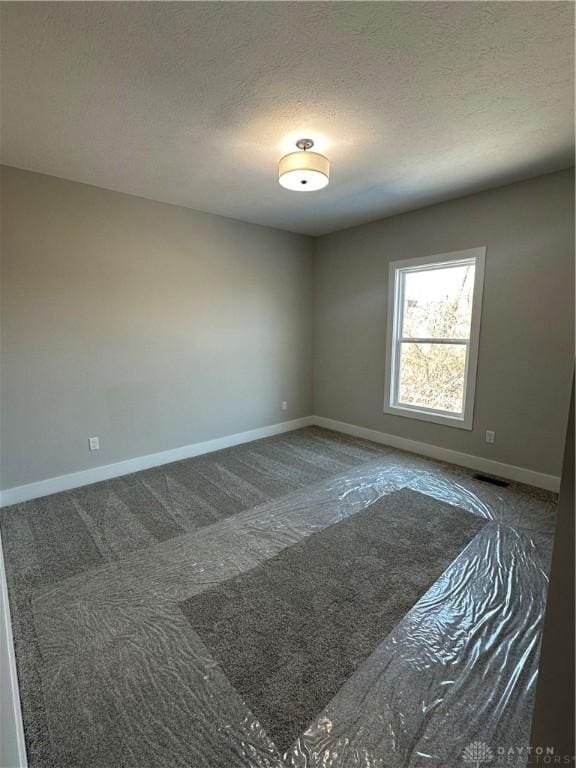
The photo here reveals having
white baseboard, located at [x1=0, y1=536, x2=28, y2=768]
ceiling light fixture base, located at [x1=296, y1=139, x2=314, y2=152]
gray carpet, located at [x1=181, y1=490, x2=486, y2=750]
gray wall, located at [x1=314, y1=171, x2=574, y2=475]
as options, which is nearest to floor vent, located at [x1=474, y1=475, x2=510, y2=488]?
gray wall, located at [x1=314, y1=171, x2=574, y2=475]

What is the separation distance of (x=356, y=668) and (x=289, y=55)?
8.93ft

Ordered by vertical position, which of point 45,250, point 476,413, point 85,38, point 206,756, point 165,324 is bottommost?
point 206,756

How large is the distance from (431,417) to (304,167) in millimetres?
2789

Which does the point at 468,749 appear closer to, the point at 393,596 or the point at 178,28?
the point at 393,596

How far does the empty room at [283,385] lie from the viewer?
1309mm

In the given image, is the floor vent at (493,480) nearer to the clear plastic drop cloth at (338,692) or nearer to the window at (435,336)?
the window at (435,336)

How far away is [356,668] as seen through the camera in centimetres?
145

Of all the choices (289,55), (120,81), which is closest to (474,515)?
(289,55)

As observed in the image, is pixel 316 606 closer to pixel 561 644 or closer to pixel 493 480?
pixel 561 644

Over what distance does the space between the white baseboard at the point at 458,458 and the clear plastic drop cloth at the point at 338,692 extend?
0.83m

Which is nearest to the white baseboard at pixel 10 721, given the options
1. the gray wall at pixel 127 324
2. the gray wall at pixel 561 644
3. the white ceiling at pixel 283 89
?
the gray wall at pixel 561 644

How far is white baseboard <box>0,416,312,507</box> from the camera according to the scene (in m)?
2.84

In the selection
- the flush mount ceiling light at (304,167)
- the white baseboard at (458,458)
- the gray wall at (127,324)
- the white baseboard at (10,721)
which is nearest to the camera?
the white baseboard at (10,721)

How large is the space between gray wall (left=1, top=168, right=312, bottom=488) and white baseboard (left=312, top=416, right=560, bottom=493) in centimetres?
113
